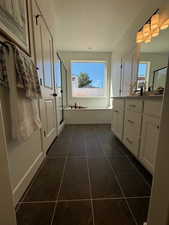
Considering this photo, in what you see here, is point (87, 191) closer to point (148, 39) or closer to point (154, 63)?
point (154, 63)

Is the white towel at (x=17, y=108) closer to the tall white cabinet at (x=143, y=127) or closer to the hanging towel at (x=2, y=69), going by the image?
the hanging towel at (x=2, y=69)

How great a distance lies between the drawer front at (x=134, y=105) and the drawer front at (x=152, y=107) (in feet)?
0.36

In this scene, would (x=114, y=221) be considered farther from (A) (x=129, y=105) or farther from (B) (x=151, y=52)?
(B) (x=151, y=52)

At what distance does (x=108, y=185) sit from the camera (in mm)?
1161

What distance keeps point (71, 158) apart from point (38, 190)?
2.07 feet

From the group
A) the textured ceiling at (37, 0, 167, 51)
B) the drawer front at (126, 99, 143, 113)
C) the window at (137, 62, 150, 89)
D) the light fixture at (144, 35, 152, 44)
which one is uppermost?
the textured ceiling at (37, 0, 167, 51)

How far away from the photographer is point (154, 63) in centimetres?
176

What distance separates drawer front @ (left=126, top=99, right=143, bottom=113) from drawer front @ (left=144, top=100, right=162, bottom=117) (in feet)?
0.36

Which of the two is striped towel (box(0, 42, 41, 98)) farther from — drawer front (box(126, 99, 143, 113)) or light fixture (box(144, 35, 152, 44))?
light fixture (box(144, 35, 152, 44))

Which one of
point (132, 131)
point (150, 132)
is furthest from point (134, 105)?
point (150, 132)

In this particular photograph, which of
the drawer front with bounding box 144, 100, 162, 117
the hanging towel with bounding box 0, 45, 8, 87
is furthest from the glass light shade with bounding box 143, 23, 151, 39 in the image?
the hanging towel with bounding box 0, 45, 8, 87

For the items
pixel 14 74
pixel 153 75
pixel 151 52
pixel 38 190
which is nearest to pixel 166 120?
pixel 14 74

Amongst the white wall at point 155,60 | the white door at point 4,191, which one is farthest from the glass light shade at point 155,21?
the white door at point 4,191

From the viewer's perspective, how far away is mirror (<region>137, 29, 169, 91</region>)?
154 cm
